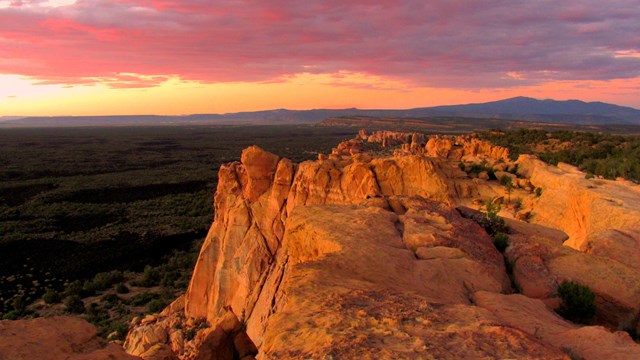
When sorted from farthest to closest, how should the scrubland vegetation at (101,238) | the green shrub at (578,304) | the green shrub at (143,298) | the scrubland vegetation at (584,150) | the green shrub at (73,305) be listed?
the scrubland vegetation at (584,150) < the scrubland vegetation at (101,238) < the green shrub at (143,298) < the green shrub at (73,305) < the green shrub at (578,304)

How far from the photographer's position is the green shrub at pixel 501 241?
14.2 metres

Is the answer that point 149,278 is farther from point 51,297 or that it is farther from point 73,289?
point 51,297

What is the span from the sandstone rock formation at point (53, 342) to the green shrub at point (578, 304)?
412 inches

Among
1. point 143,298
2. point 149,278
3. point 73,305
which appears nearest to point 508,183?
point 143,298

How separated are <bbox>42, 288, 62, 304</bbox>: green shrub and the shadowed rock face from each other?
13841 mm

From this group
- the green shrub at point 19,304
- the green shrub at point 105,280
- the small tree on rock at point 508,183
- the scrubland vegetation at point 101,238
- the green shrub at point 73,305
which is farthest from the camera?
the green shrub at point 105,280

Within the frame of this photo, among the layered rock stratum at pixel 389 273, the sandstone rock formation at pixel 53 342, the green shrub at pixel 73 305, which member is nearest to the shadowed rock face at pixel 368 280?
the layered rock stratum at pixel 389 273

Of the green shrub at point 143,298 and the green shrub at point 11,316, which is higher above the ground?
the green shrub at point 11,316

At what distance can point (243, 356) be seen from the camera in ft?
36.2

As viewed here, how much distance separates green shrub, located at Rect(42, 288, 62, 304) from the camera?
3291 centimetres

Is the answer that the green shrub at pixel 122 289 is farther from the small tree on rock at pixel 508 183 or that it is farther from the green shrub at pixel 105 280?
the small tree on rock at pixel 508 183

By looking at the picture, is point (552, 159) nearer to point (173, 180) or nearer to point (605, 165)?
point (605, 165)

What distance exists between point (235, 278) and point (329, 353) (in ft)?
58.8

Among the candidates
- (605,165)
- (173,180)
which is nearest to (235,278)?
(605,165)
